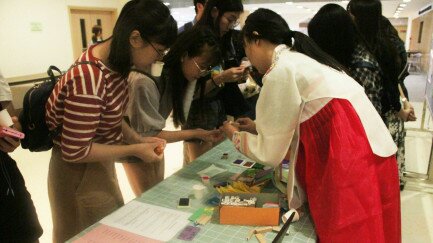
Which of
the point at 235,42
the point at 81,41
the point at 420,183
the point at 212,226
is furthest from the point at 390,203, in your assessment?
the point at 81,41

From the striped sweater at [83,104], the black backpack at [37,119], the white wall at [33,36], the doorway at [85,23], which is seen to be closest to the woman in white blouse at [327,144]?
the striped sweater at [83,104]

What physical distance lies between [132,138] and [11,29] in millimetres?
5134

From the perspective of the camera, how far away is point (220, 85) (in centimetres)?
206

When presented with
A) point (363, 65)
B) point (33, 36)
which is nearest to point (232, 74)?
point (363, 65)

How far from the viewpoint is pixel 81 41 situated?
682 centimetres

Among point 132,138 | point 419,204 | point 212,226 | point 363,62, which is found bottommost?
point 419,204

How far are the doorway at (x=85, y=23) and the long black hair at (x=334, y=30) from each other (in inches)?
212

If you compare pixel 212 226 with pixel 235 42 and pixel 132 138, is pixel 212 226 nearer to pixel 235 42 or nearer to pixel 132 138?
pixel 132 138

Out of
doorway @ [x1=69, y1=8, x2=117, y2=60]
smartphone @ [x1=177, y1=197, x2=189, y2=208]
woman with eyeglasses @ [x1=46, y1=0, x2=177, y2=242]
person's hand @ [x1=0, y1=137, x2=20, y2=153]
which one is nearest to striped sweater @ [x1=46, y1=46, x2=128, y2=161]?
woman with eyeglasses @ [x1=46, y1=0, x2=177, y2=242]

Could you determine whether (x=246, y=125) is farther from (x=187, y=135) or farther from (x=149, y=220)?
(x=149, y=220)

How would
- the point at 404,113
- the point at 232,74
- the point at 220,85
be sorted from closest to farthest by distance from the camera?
the point at 232,74
the point at 220,85
the point at 404,113

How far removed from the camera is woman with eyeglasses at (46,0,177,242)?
3.56ft

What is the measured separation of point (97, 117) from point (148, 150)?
266 millimetres

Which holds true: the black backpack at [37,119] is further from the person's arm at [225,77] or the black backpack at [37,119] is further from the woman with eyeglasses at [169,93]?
the person's arm at [225,77]
